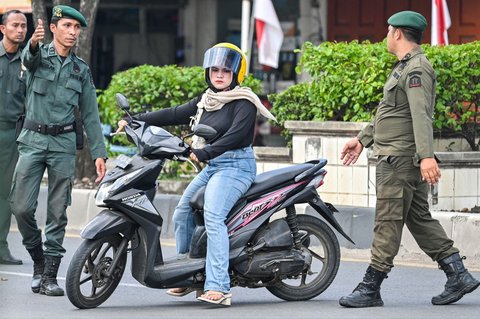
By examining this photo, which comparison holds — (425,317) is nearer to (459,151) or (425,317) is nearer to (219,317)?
(219,317)

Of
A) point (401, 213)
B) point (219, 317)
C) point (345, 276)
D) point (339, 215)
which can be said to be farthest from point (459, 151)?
point (219, 317)

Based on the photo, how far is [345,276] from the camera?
9.95 meters

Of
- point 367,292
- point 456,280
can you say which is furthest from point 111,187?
point 456,280

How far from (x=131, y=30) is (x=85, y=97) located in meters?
11.8

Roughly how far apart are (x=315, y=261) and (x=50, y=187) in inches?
75.9

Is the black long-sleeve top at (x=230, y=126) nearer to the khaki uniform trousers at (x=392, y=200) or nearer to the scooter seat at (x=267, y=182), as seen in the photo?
the scooter seat at (x=267, y=182)

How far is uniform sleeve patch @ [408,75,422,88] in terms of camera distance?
8031mm

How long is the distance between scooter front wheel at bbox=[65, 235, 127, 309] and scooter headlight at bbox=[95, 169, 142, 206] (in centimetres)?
26

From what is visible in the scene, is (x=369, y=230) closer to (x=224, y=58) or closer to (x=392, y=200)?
(x=392, y=200)

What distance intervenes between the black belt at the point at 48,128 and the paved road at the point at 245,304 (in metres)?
1.14

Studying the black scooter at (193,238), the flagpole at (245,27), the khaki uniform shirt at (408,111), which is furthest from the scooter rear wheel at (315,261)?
the flagpole at (245,27)

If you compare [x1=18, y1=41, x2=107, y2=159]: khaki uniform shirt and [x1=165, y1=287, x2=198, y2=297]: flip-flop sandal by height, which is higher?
[x1=18, y1=41, x2=107, y2=159]: khaki uniform shirt

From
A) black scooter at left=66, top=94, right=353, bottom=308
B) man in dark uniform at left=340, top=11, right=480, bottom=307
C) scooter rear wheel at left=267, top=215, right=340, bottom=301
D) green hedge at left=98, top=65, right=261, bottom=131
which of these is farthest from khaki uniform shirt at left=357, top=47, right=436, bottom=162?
green hedge at left=98, top=65, right=261, bottom=131

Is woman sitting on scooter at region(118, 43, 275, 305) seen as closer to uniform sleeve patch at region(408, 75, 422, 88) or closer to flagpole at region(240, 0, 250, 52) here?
uniform sleeve patch at region(408, 75, 422, 88)
